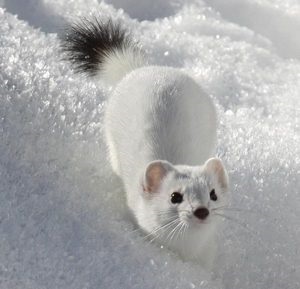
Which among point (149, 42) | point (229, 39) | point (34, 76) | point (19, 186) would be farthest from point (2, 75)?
point (229, 39)

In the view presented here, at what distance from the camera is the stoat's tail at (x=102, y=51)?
133cm

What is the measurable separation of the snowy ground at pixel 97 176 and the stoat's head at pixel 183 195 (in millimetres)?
46

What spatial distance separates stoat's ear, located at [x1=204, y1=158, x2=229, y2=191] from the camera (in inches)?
41.6

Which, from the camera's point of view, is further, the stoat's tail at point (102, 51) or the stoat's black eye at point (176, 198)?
the stoat's tail at point (102, 51)

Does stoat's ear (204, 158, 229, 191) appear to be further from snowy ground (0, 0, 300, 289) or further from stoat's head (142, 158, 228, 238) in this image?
snowy ground (0, 0, 300, 289)

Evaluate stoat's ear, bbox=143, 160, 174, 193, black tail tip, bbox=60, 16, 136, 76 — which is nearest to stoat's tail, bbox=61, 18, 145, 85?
black tail tip, bbox=60, 16, 136, 76

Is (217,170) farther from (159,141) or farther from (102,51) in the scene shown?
(102,51)

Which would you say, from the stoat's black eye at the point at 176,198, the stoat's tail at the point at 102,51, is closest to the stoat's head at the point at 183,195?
the stoat's black eye at the point at 176,198

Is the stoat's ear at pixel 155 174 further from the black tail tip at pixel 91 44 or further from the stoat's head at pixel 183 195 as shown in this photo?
the black tail tip at pixel 91 44

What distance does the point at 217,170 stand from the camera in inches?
41.9

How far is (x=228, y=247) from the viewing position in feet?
3.87

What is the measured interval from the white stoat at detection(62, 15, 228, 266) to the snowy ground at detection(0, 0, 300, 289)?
33mm

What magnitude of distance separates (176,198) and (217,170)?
7cm

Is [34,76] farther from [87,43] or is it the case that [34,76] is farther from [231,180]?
[231,180]
